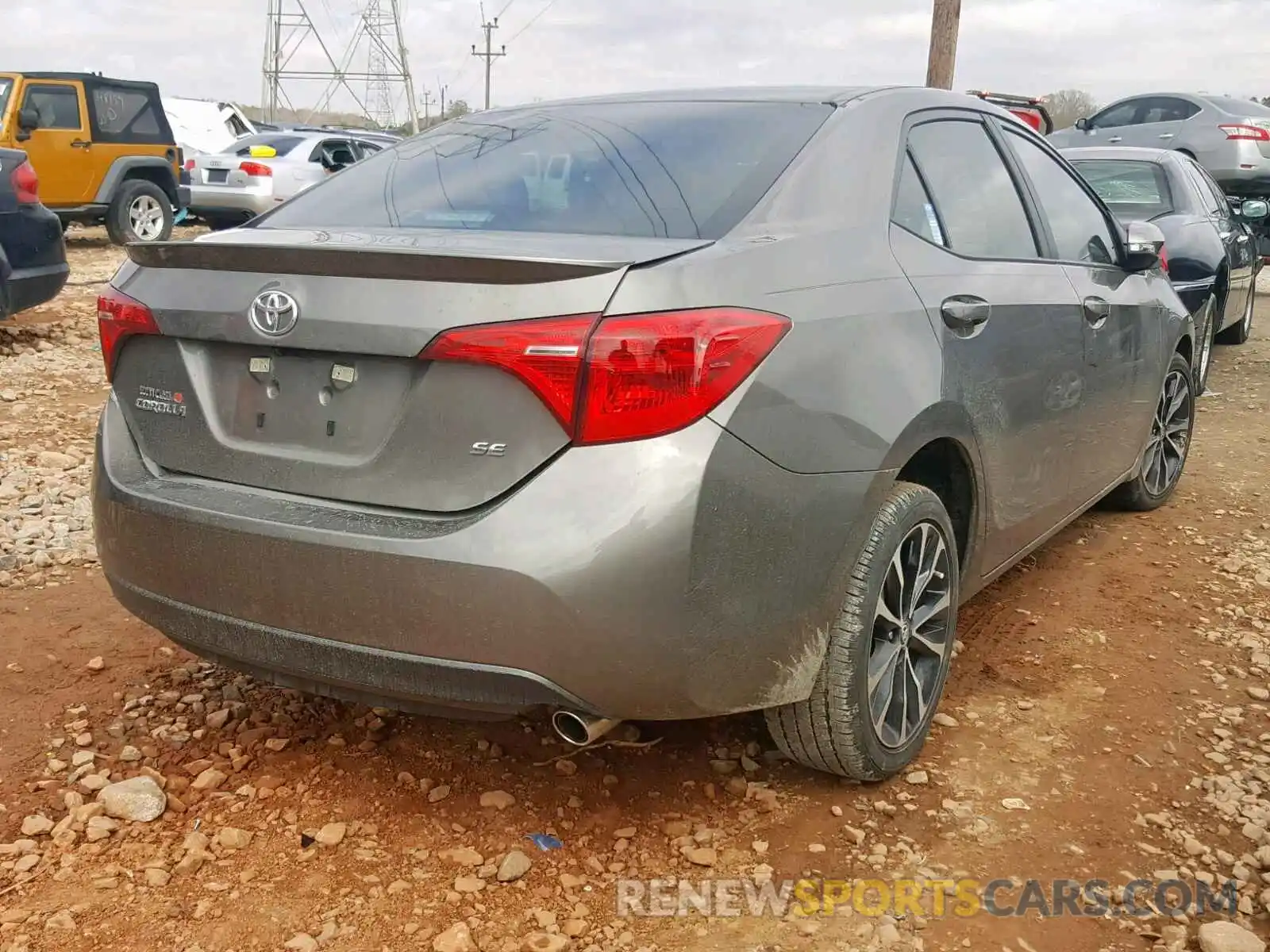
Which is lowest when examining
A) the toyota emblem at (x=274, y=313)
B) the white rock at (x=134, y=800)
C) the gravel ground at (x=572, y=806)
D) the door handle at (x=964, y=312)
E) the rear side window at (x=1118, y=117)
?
the gravel ground at (x=572, y=806)

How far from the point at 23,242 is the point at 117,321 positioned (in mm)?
5178

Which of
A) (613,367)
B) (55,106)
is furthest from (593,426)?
(55,106)

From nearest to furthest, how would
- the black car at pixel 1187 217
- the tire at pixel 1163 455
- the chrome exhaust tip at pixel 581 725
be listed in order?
the chrome exhaust tip at pixel 581 725
the tire at pixel 1163 455
the black car at pixel 1187 217

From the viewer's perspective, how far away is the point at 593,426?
2.02 m

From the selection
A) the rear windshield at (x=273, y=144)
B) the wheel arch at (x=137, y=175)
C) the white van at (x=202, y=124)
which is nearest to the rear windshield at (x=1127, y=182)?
the wheel arch at (x=137, y=175)

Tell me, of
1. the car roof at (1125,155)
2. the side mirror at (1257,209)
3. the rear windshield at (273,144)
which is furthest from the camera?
the rear windshield at (273,144)

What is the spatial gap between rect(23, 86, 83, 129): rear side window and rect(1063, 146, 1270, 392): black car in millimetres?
10990

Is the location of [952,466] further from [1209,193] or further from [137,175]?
[137,175]

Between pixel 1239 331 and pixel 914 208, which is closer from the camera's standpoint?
pixel 914 208

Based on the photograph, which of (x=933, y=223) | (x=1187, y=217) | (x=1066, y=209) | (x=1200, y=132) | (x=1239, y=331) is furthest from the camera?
(x=1200, y=132)

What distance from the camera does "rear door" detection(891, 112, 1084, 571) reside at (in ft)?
9.08

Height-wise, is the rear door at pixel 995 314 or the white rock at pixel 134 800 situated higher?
the rear door at pixel 995 314

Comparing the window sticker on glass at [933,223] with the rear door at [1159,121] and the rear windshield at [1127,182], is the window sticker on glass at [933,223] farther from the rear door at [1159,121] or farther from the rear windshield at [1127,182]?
the rear door at [1159,121]

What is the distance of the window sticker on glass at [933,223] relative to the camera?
2887 millimetres
